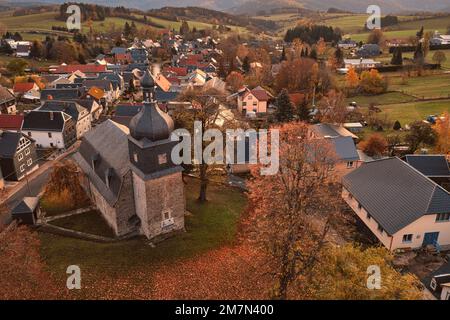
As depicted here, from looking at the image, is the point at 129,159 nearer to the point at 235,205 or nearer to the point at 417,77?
the point at 235,205

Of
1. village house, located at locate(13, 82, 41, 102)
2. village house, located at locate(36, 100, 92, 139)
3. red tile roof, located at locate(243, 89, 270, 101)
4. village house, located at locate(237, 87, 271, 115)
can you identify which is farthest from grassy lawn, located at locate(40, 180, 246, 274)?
village house, located at locate(13, 82, 41, 102)

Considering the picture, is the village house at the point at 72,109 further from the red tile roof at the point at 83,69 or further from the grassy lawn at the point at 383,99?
the grassy lawn at the point at 383,99

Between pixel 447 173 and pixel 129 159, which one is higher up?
pixel 129 159

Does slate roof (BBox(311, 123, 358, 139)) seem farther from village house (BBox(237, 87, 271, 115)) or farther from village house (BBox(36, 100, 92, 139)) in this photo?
village house (BBox(36, 100, 92, 139))

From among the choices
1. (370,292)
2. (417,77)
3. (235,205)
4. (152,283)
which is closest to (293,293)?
(370,292)

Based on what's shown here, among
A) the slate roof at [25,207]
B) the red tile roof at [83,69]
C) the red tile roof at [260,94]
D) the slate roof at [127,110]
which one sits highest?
the red tile roof at [83,69]

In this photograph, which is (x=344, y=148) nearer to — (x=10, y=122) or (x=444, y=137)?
(x=444, y=137)

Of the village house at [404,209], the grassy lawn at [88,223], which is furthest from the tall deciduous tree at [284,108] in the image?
the grassy lawn at [88,223]
